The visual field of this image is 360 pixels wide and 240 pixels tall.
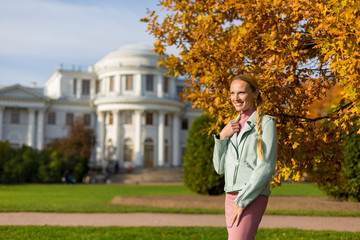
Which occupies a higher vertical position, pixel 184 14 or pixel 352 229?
pixel 184 14

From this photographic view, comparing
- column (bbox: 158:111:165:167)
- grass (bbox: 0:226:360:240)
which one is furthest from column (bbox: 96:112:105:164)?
grass (bbox: 0:226:360:240)

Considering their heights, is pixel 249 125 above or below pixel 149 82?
below

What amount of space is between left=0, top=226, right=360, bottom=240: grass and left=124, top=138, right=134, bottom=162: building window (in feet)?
154

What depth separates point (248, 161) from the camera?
12.9ft

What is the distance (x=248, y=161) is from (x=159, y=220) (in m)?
8.83

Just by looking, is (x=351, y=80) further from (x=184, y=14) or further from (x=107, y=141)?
(x=107, y=141)

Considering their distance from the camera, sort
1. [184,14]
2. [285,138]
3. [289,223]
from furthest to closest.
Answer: [289,223]
[184,14]
[285,138]

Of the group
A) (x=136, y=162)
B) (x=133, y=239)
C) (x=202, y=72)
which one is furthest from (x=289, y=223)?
(x=136, y=162)

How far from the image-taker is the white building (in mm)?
56812

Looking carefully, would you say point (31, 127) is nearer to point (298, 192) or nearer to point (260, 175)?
point (298, 192)

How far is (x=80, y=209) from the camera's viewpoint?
14.7 m

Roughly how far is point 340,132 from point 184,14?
3.56 m

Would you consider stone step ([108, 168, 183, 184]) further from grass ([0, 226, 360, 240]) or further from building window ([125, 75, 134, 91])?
grass ([0, 226, 360, 240])

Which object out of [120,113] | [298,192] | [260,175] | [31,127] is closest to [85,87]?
[120,113]
